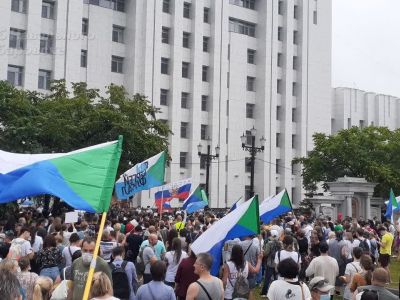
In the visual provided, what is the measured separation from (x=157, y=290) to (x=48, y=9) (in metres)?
45.6

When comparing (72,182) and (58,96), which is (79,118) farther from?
(72,182)

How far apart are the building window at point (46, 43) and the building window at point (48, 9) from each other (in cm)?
154

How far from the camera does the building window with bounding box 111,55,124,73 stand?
176 feet

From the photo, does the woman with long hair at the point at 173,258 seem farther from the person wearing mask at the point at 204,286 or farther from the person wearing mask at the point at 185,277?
the person wearing mask at the point at 204,286

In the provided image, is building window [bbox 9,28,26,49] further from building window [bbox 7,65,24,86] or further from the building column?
the building column

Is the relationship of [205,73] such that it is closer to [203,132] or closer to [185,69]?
[185,69]

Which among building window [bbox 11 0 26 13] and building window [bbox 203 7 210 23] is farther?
building window [bbox 203 7 210 23]

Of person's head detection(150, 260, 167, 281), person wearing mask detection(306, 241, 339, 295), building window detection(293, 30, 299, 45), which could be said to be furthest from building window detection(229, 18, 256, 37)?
person's head detection(150, 260, 167, 281)

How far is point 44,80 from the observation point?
49.7 m

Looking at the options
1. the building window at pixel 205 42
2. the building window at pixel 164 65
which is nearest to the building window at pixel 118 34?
the building window at pixel 164 65

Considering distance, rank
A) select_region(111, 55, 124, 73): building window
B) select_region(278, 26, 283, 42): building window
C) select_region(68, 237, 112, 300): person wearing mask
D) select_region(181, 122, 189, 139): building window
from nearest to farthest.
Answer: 1. select_region(68, 237, 112, 300): person wearing mask
2. select_region(111, 55, 124, 73): building window
3. select_region(181, 122, 189, 139): building window
4. select_region(278, 26, 283, 42): building window

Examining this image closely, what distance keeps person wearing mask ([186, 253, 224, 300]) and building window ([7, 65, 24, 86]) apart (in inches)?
1667

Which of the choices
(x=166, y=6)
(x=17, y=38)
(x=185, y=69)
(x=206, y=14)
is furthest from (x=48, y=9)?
(x=206, y=14)

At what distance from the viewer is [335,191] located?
37.9 metres
